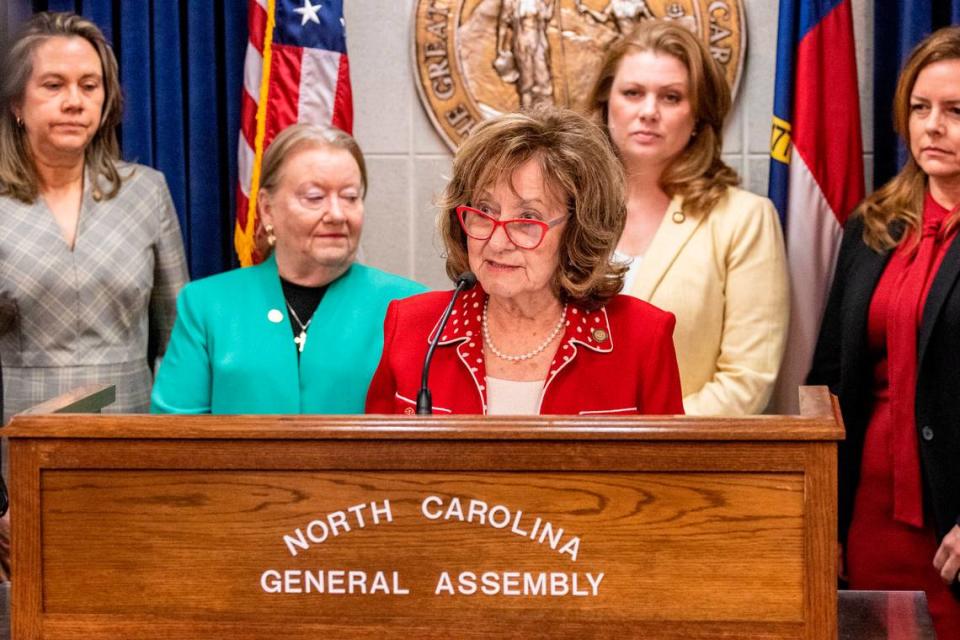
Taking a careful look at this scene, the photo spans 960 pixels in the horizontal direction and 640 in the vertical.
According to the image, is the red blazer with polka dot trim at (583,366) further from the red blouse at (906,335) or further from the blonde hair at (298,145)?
the red blouse at (906,335)

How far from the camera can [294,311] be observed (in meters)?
2.90

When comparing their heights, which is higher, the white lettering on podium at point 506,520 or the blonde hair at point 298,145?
the blonde hair at point 298,145

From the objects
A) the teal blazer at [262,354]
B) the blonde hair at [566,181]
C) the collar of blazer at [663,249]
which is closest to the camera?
the blonde hair at [566,181]

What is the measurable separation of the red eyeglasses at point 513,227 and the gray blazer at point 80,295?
4.58 feet

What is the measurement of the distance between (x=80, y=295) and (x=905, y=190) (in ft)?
6.55

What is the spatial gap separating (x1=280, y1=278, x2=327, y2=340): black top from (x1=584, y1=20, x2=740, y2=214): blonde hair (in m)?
0.81

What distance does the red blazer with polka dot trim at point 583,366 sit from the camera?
2229 mm

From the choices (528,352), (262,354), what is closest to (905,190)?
(528,352)

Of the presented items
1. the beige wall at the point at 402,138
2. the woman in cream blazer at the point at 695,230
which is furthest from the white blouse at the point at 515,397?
the beige wall at the point at 402,138

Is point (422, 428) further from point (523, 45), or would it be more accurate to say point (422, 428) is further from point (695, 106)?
point (523, 45)

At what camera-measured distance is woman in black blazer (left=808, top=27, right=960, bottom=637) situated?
2.88m

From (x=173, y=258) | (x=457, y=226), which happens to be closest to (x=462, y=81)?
(x=173, y=258)

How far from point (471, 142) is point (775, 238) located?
1242 millimetres

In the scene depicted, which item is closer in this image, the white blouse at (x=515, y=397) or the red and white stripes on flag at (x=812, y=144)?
the white blouse at (x=515, y=397)
